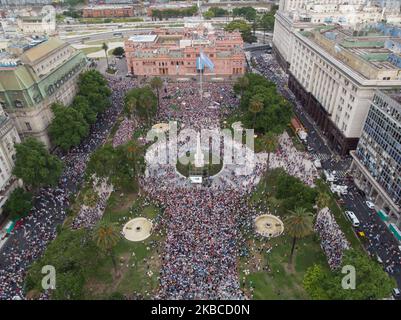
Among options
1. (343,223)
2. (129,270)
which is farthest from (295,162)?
Answer: (129,270)

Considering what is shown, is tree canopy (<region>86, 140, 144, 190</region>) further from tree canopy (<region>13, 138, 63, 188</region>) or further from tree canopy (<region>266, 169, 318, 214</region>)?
tree canopy (<region>266, 169, 318, 214</region>)

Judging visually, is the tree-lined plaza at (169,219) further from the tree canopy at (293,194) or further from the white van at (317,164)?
the white van at (317,164)

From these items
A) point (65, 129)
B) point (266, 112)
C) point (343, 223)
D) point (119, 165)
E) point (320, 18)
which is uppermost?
point (320, 18)

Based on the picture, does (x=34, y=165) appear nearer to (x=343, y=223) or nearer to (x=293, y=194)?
(x=293, y=194)

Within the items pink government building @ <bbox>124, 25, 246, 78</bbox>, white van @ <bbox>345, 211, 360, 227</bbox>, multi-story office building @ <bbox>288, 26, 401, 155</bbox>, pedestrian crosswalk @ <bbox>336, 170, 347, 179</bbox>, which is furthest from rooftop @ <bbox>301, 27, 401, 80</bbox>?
pink government building @ <bbox>124, 25, 246, 78</bbox>
